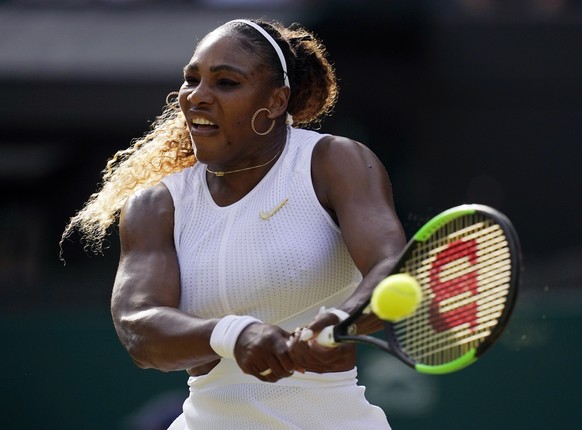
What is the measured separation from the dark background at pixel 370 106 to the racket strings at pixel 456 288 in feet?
14.5

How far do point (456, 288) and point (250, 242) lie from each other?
0.60m

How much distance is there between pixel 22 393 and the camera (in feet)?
21.4

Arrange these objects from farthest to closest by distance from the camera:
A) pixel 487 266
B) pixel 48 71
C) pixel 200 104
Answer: pixel 48 71, pixel 200 104, pixel 487 266

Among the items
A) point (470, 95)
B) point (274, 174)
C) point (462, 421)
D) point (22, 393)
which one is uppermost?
point (274, 174)

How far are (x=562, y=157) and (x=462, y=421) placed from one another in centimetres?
386

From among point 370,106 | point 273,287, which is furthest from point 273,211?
point 370,106

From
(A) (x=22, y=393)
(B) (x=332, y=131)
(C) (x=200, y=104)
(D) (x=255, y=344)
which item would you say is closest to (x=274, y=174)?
(C) (x=200, y=104)

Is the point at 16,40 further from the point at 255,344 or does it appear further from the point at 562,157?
the point at 255,344

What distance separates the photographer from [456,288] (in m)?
2.61

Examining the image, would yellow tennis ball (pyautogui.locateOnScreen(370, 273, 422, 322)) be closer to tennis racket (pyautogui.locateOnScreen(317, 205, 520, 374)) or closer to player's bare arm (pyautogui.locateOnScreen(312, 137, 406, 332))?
tennis racket (pyautogui.locateOnScreen(317, 205, 520, 374))

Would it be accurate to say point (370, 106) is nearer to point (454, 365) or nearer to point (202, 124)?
point (202, 124)

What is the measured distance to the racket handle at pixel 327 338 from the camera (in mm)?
2557

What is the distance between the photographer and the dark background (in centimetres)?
829

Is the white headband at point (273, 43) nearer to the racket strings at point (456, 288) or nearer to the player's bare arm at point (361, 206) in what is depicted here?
the player's bare arm at point (361, 206)
